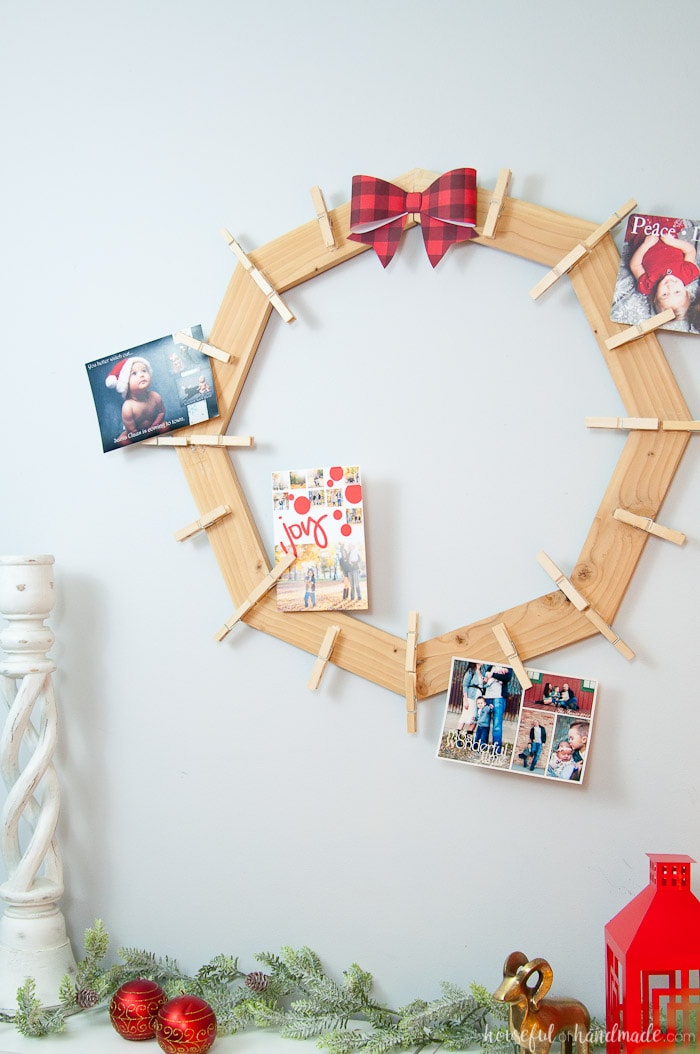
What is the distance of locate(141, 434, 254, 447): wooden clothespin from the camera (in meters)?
1.30

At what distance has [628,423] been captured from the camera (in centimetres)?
114

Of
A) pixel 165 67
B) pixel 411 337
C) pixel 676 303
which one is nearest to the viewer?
pixel 676 303

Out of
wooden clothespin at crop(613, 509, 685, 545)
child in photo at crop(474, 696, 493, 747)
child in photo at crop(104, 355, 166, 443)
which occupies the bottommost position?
child in photo at crop(474, 696, 493, 747)

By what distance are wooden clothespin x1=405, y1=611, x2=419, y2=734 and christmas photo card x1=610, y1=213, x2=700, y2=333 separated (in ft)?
1.53

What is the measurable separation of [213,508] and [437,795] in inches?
19.4

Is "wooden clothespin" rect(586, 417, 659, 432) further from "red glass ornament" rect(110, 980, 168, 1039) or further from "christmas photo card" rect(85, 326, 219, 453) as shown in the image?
"red glass ornament" rect(110, 980, 168, 1039)

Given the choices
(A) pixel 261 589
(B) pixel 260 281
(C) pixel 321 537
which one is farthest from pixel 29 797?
(B) pixel 260 281

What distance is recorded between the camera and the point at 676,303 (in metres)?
1.14

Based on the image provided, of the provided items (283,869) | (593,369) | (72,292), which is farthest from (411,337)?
(283,869)

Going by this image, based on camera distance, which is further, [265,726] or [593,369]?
[265,726]

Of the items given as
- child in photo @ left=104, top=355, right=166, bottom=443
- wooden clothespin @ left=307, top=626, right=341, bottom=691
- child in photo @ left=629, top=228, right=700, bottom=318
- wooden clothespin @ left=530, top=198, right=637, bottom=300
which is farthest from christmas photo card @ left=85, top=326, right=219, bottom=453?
child in photo @ left=629, top=228, right=700, bottom=318

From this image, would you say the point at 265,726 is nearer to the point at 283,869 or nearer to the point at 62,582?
the point at 283,869

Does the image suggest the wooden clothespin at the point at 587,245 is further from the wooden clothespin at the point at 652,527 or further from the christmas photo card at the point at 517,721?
the christmas photo card at the point at 517,721

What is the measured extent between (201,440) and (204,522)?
114 millimetres
